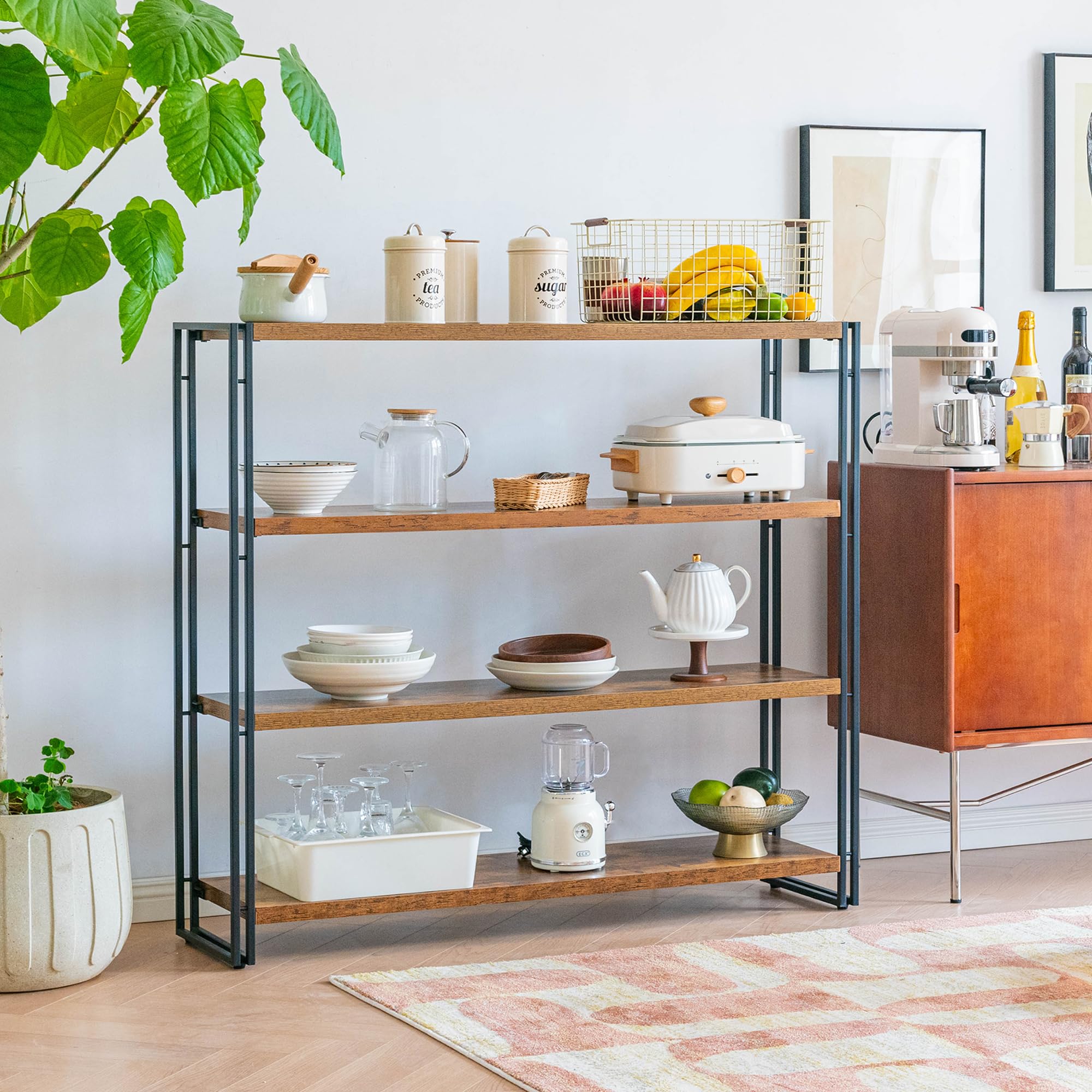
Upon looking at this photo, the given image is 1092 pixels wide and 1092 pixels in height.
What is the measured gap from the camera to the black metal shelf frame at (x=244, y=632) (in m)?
3.20

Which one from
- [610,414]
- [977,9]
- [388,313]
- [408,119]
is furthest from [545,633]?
[977,9]

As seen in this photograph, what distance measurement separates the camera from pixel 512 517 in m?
3.36

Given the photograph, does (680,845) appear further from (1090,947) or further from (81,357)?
(81,357)

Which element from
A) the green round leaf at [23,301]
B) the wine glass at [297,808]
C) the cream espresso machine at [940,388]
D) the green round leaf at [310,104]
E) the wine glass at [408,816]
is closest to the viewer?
the green round leaf at [310,104]

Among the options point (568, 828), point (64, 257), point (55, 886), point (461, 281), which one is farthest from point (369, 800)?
point (64, 257)

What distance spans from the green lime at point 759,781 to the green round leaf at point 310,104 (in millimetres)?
1754

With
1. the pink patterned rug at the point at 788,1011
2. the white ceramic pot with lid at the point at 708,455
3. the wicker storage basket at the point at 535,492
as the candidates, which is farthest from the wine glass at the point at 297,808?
the white ceramic pot with lid at the point at 708,455

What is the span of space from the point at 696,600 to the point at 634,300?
26.4 inches

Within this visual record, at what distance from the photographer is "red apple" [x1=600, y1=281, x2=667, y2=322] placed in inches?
138

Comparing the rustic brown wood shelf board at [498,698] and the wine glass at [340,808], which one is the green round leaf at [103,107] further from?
the wine glass at [340,808]

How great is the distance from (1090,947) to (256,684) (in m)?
1.87

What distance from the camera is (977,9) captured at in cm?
420

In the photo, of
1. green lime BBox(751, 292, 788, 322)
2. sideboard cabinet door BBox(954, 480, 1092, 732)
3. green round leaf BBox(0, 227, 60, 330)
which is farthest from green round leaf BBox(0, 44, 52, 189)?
sideboard cabinet door BBox(954, 480, 1092, 732)

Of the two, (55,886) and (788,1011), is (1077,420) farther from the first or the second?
(55,886)
